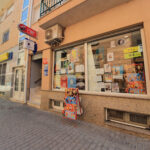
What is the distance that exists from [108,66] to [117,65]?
0.28m

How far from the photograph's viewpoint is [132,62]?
2.55 meters

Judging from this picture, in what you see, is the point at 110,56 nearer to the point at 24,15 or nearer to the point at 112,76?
the point at 112,76

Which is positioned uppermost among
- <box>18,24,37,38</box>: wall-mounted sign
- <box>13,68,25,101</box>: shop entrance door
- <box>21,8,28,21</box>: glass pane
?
<box>21,8,28,21</box>: glass pane

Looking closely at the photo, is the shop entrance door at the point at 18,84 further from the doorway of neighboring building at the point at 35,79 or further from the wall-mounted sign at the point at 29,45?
the wall-mounted sign at the point at 29,45

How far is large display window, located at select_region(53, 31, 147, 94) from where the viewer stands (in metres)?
2.49

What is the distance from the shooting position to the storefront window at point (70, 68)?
353 cm

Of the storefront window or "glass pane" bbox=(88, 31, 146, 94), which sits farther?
the storefront window

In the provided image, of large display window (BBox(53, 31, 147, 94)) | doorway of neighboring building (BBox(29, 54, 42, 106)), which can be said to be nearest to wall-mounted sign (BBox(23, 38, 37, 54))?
doorway of neighboring building (BBox(29, 54, 42, 106))

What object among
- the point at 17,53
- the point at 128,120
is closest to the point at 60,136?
the point at 128,120

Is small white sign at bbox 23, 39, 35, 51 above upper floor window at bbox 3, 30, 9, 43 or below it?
below

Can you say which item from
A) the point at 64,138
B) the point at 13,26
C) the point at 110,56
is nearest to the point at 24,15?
the point at 13,26

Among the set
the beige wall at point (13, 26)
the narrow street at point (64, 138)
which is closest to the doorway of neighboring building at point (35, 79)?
the narrow street at point (64, 138)

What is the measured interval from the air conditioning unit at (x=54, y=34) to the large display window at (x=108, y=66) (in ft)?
2.08

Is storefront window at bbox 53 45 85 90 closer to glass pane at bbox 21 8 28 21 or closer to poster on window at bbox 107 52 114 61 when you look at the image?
poster on window at bbox 107 52 114 61
